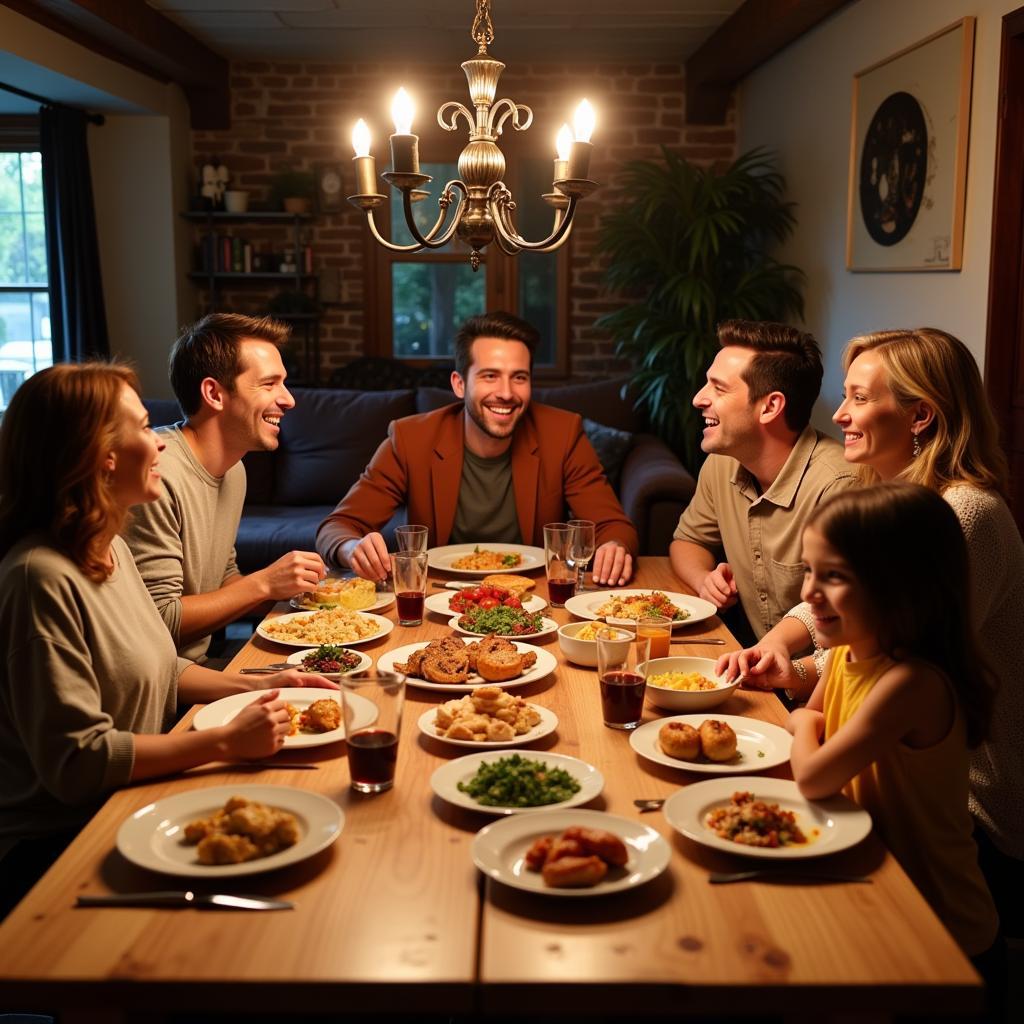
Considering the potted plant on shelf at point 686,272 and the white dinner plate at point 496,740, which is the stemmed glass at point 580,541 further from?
the potted plant on shelf at point 686,272

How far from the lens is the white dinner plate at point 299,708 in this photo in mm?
1400

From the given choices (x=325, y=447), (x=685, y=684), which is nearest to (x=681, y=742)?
(x=685, y=684)

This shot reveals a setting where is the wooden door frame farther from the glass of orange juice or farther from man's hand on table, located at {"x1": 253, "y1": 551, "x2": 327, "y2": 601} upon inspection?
man's hand on table, located at {"x1": 253, "y1": 551, "x2": 327, "y2": 601}

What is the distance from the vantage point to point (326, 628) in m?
2.10

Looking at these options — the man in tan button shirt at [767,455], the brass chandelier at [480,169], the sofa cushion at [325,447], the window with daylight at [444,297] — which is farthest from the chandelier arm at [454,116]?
the window with daylight at [444,297]

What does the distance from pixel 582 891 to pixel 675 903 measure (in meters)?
0.10

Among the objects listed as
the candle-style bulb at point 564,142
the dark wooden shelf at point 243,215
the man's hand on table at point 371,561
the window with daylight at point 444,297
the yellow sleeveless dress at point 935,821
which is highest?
the dark wooden shelf at point 243,215

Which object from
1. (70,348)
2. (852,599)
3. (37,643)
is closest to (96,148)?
(70,348)

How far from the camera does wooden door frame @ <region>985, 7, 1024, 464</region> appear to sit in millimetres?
3385

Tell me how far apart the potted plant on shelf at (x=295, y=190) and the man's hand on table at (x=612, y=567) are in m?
4.52

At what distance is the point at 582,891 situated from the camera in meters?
1.13

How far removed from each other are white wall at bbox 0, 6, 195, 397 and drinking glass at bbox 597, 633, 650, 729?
523 cm

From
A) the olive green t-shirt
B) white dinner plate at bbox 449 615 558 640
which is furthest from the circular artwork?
white dinner plate at bbox 449 615 558 640

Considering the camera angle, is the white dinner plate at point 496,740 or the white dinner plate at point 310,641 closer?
the white dinner plate at point 496,740
